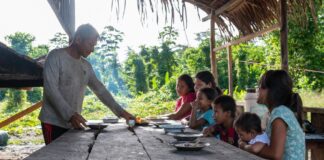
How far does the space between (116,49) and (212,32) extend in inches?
1039

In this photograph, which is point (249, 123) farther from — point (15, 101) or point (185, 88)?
point (15, 101)

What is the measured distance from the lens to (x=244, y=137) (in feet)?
10.7

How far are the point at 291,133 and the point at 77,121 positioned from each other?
1.84 m

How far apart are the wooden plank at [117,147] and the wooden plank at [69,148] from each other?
54 millimetres

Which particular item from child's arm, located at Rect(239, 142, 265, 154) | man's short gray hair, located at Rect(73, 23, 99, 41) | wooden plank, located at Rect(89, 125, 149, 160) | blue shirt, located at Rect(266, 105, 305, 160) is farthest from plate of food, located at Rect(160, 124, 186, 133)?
man's short gray hair, located at Rect(73, 23, 99, 41)

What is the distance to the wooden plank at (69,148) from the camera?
2395mm

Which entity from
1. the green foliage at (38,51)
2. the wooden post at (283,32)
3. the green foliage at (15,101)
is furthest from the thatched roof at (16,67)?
the green foliage at (38,51)

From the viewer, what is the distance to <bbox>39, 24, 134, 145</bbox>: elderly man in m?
3.89

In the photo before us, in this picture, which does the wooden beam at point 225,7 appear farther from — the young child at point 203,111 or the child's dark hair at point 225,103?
the child's dark hair at point 225,103

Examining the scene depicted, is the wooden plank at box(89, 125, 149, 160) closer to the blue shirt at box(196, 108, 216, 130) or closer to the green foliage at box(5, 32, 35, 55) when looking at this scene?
the blue shirt at box(196, 108, 216, 130)

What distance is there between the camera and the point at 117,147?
2.79 metres

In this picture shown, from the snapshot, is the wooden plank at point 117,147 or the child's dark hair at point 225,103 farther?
the child's dark hair at point 225,103

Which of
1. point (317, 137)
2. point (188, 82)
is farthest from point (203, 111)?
point (317, 137)

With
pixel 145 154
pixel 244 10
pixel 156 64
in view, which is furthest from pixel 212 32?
pixel 156 64
